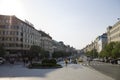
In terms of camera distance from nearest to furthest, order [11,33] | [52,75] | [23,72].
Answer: [52,75]
[23,72]
[11,33]

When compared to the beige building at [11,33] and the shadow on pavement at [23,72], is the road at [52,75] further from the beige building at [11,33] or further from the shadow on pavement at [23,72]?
the beige building at [11,33]

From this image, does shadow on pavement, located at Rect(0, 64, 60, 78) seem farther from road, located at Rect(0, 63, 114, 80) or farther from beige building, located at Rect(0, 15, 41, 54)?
beige building, located at Rect(0, 15, 41, 54)

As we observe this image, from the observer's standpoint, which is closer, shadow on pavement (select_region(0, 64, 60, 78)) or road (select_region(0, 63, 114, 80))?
road (select_region(0, 63, 114, 80))

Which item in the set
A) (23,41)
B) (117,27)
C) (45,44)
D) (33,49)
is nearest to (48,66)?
(33,49)

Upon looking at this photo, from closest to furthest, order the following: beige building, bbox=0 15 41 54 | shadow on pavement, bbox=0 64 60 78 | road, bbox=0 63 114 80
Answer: road, bbox=0 63 114 80 → shadow on pavement, bbox=0 64 60 78 → beige building, bbox=0 15 41 54

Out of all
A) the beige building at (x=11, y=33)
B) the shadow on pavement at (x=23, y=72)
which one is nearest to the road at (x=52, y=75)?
the shadow on pavement at (x=23, y=72)

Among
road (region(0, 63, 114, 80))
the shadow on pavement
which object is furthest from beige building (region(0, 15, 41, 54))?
road (region(0, 63, 114, 80))

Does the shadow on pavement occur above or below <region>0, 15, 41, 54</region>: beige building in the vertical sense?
below

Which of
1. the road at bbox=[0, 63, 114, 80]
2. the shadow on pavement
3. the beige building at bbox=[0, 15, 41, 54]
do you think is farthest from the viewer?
the beige building at bbox=[0, 15, 41, 54]

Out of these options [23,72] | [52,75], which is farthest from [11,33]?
[52,75]

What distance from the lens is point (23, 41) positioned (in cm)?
10538

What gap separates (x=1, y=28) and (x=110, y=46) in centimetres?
4265

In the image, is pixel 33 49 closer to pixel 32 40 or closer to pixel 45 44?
pixel 32 40

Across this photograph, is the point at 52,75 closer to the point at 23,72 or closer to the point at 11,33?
the point at 23,72
